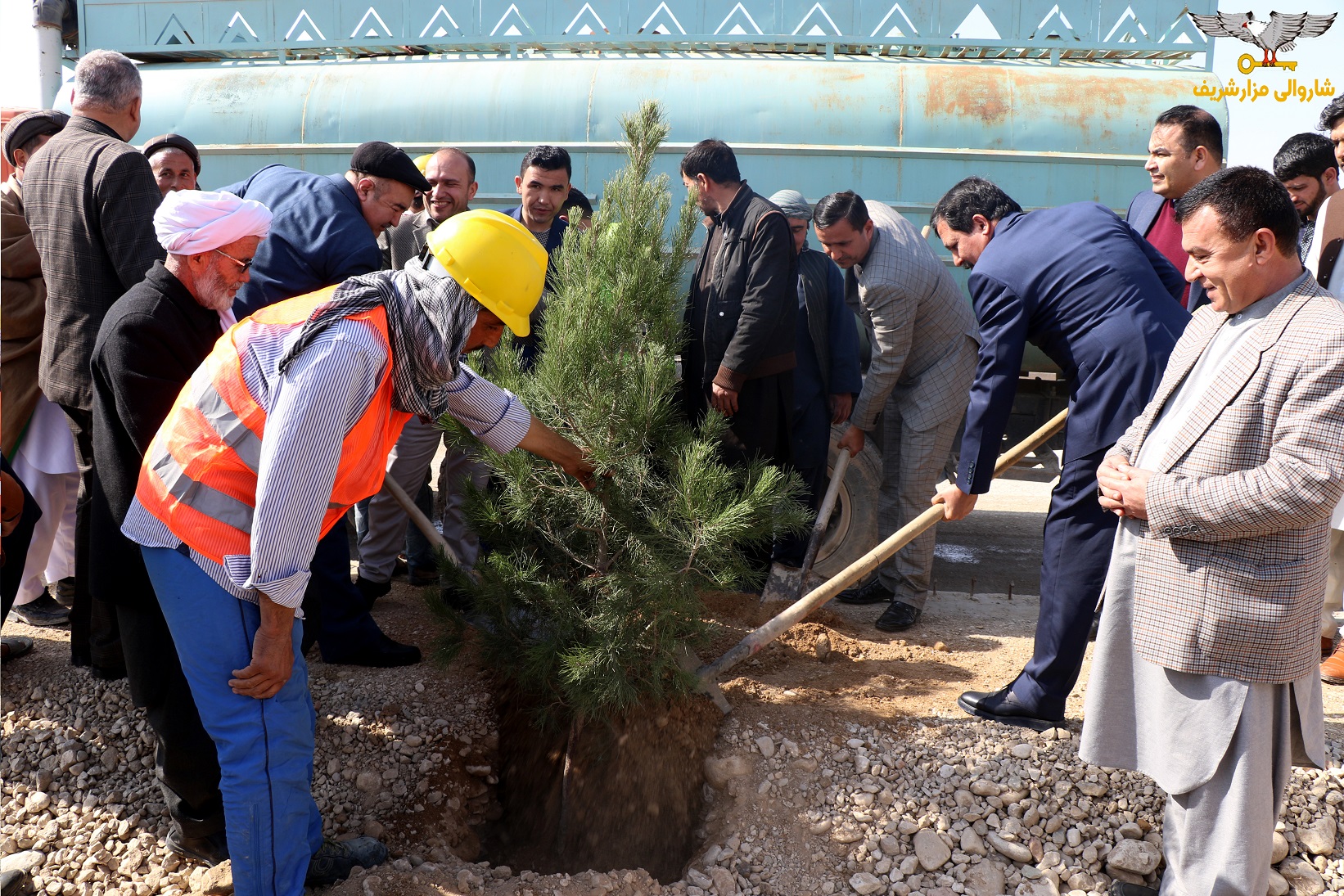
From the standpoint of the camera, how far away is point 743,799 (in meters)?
2.82

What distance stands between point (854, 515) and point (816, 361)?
0.79m

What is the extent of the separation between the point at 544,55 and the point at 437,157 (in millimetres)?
1412

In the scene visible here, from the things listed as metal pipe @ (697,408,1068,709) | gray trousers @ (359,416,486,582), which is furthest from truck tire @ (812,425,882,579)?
gray trousers @ (359,416,486,582)

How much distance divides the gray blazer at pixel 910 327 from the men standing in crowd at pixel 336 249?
188 centimetres

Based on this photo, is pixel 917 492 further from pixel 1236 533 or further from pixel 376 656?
pixel 376 656

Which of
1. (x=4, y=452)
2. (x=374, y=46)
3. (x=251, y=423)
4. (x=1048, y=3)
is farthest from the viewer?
(x=374, y=46)

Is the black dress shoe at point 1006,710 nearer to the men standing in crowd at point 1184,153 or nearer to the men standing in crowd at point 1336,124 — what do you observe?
the men standing in crowd at point 1184,153

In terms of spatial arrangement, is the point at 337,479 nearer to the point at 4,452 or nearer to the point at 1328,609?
the point at 4,452

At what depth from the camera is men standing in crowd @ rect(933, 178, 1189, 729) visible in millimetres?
2787

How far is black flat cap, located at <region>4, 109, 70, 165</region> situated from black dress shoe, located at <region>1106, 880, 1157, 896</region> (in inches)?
168

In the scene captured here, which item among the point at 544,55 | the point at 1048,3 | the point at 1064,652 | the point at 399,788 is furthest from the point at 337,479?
the point at 1048,3

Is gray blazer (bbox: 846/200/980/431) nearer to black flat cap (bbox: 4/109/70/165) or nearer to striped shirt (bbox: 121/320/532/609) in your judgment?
striped shirt (bbox: 121/320/532/609)

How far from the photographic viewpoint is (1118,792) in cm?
277

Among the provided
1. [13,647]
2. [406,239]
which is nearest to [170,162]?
[406,239]
